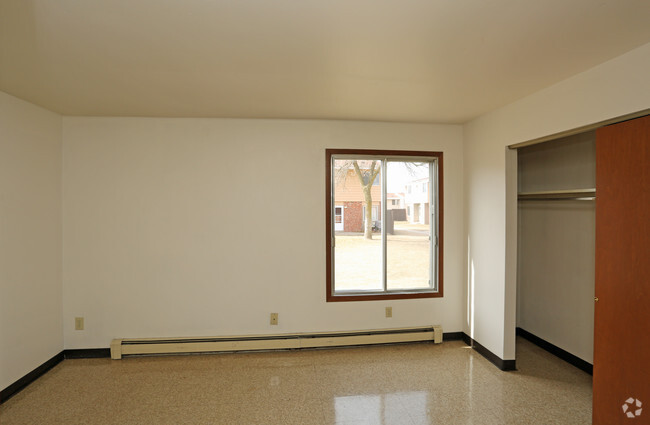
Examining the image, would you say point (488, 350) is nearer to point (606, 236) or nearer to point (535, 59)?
point (606, 236)

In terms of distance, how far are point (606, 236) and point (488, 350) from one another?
170 centimetres

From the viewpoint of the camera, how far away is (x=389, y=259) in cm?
409

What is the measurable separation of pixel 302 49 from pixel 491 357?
129 inches

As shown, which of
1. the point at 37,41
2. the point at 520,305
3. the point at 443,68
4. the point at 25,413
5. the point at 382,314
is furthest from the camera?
the point at 520,305

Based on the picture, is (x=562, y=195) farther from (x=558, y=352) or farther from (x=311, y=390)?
(x=311, y=390)

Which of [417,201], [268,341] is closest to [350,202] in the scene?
[417,201]

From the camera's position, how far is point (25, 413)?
2.66 m

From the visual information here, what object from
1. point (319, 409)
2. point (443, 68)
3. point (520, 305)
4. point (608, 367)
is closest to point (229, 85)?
point (443, 68)

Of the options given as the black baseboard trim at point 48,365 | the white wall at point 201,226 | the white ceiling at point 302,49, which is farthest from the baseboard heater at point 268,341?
the white ceiling at point 302,49

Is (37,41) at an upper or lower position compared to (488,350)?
upper

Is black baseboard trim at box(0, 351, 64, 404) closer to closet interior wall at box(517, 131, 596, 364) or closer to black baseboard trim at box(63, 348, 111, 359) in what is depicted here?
black baseboard trim at box(63, 348, 111, 359)

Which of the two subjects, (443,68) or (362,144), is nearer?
(443,68)

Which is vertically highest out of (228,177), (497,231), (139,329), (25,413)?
(228,177)

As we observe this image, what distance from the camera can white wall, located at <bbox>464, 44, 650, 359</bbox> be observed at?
2.21m
